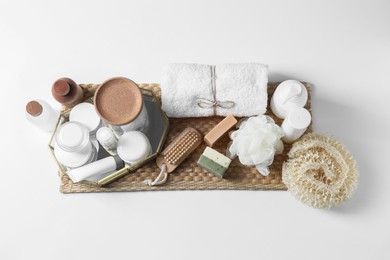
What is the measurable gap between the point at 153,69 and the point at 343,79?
48 centimetres

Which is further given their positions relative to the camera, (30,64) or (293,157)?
(30,64)

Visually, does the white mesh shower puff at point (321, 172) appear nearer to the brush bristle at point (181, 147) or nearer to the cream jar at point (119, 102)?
the brush bristle at point (181, 147)

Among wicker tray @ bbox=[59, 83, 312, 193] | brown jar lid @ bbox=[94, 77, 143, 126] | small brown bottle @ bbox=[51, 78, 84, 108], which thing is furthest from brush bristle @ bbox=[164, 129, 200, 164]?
small brown bottle @ bbox=[51, 78, 84, 108]

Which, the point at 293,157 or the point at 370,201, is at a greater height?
the point at 293,157

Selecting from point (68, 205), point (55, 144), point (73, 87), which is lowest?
point (68, 205)

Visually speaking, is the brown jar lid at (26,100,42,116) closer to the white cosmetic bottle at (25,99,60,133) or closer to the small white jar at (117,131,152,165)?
the white cosmetic bottle at (25,99,60,133)

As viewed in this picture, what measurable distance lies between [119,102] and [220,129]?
0.24 meters

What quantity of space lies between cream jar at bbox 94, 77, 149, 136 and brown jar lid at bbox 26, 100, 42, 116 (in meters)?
0.16

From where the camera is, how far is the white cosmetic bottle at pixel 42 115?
2.78ft

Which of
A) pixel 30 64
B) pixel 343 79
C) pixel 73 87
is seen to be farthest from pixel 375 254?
pixel 30 64

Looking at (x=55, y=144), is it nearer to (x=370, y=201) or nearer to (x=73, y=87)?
(x=73, y=87)

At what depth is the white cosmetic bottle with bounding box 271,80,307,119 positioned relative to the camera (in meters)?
0.82

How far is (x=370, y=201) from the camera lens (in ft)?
2.93

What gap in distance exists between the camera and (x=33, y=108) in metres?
0.85
